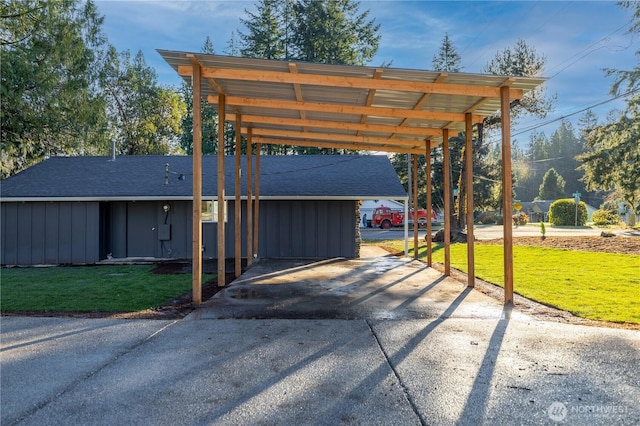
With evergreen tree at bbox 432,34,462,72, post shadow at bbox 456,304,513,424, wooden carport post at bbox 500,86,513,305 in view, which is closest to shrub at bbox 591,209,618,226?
evergreen tree at bbox 432,34,462,72

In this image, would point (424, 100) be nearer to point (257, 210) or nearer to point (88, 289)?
point (257, 210)

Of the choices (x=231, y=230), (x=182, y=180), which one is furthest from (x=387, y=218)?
(x=182, y=180)

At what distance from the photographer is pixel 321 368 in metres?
3.55

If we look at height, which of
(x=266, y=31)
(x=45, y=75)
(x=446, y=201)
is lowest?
(x=446, y=201)

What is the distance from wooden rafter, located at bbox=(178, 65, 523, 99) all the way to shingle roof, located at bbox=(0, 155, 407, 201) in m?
6.21

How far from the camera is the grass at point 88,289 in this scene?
6.15 meters

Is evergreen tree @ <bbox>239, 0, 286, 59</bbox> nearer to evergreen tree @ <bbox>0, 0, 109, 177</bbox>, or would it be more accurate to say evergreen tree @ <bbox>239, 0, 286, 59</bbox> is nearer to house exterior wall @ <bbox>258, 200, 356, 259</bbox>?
evergreen tree @ <bbox>0, 0, 109, 177</bbox>

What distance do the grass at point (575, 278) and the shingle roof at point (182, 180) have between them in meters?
3.75

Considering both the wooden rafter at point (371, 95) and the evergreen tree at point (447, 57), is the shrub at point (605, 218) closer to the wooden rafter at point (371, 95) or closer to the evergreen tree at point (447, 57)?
the evergreen tree at point (447, 57)

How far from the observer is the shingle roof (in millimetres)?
12703

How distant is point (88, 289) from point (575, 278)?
9741 mm

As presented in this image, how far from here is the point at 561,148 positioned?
71062 mm

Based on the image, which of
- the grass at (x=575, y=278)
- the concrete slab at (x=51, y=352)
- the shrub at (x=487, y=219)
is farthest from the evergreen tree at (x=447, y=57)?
the concrete slab at (x=51, y=352)

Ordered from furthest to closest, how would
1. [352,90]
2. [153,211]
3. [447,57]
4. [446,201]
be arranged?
[447,57] < [153,211] < [446,201] < [352,90]
